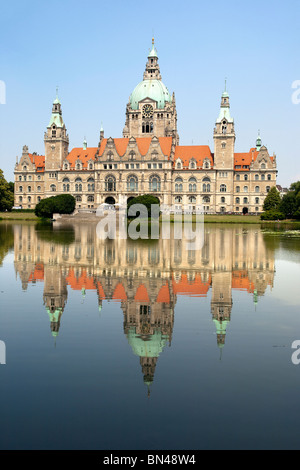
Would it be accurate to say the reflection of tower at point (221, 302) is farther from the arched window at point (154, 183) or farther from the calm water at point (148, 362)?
the arched window at point (154, 183)

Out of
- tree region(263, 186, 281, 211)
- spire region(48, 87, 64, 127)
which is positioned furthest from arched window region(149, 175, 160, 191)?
spire region(48, 87, 64, 127)

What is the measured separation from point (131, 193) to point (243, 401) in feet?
328

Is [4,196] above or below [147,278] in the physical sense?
above

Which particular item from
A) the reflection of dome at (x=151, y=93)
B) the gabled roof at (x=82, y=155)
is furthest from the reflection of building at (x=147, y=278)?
the reflection of dome at (x=151, y=93)

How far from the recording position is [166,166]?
10606cm

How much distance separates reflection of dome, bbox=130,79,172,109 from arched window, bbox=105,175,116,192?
23.4 meters

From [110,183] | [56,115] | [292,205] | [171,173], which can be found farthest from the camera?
[56,115]

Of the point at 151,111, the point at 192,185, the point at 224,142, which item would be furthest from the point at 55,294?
the point at 151,111

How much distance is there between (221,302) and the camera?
677 inches

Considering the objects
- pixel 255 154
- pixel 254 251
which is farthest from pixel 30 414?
pixel 255 154

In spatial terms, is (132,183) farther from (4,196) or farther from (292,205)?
(292,205)

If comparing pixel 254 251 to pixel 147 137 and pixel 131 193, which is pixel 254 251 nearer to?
pixel 131 193

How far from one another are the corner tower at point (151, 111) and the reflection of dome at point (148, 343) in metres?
110

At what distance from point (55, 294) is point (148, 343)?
23.3 feet
